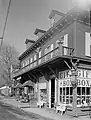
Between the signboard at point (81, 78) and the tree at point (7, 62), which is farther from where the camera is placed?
the tree at point (7, 62)

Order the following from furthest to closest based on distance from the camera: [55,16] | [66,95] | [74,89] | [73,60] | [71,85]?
1. [55,16]
2. [66,95]
3. [71,85]
4. [73,60]
5. [74,89]

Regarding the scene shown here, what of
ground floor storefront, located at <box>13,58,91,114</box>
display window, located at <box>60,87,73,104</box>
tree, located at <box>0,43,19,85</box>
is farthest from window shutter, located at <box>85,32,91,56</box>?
tree, located at <box>0,43,19,85</box>

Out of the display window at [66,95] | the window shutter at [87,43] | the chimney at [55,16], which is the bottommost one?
the display window at [66,95]

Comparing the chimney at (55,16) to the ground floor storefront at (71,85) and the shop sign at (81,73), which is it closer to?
the ground floor storefront at (71,85)

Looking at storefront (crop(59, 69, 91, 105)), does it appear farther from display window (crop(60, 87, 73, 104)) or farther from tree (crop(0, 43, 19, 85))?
tree (crop(0, 43, 19, 85))

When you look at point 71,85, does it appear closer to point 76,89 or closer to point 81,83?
point 76,89

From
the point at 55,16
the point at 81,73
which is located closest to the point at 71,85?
the point at 81,73

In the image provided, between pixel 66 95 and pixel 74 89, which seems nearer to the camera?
pixel 74 89

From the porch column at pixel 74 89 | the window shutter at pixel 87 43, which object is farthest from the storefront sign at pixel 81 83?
the window shutter at pixel 87 43

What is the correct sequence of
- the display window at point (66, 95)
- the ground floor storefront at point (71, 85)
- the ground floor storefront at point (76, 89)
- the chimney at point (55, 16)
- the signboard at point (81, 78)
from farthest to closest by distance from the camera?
1. the chimney at point (55, 16)
2. the display window at point (66, 95)
3. the signboard at point (81, 78)
4. the ground floor storefront at point (76, 89)
5. the ground floor storefront at point (71, 85)

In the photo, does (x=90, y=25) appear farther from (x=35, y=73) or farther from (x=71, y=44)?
(x=35, y=73)

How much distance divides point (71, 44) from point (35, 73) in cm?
783

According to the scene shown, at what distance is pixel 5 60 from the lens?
118 ft

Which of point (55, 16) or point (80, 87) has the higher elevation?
point (55, 16)
